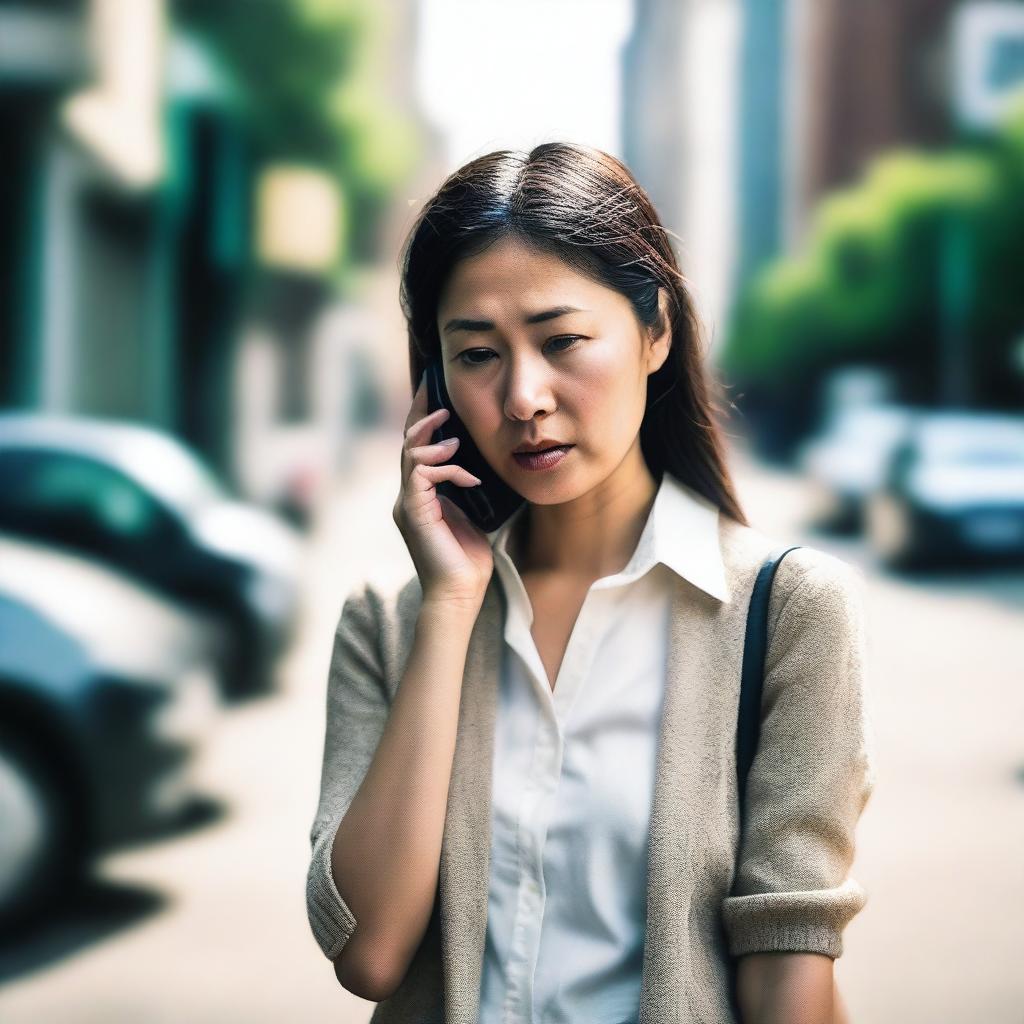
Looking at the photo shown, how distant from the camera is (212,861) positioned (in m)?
3.91

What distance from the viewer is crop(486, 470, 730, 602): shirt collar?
1.26m

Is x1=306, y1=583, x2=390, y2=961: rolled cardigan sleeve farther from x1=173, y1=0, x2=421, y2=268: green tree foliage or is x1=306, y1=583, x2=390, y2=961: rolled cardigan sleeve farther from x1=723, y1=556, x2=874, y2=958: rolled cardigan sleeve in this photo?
x1=173, y1=0, x2=421, y2=268: green tree foliage

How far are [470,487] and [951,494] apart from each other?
5513 mm

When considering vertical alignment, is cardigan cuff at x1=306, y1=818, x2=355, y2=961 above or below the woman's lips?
below

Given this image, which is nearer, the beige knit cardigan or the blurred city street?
the beige knit cardigan

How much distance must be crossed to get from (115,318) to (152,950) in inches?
129

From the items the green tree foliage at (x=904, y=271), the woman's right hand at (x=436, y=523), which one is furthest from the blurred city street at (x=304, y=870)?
the green tree foliage at (x=904, y=271)

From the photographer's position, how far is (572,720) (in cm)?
127

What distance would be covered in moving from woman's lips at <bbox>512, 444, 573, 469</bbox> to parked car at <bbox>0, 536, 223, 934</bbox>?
2.22 meters

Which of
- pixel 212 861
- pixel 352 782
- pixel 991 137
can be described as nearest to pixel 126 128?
pixel 212 861

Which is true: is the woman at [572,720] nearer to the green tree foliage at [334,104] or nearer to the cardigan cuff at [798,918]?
the cardigan cuff at [798,918]

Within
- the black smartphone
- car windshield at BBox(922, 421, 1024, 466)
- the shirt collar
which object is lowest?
the shirt collar

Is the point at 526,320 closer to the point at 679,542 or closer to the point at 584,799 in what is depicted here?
the point at 679,542

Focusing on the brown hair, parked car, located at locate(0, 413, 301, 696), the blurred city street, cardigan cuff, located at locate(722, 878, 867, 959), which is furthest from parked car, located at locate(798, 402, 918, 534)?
cardigan cuff, located at locate(722, 878, 867, 959)
